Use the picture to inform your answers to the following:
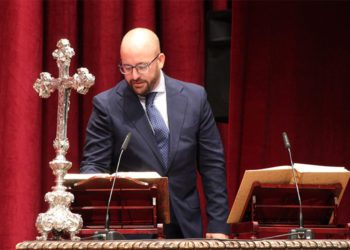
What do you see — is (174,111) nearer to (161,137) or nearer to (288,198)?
(161,137)

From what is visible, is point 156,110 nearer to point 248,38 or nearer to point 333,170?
point 333,170

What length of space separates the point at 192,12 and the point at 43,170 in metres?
1.13

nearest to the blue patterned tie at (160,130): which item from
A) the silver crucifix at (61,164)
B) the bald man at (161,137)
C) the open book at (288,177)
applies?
the bald man at (161,137)

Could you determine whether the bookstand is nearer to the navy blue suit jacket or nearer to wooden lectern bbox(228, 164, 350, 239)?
wooden lectern bbox(228, 164, 350, 239)

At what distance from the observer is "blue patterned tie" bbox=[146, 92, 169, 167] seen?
3125mm

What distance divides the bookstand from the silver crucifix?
0.65 meters

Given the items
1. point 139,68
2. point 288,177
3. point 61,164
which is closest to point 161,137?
point 139,68

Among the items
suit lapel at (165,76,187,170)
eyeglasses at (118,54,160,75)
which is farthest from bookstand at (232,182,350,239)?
eyeglasses at (118,54,160,75)

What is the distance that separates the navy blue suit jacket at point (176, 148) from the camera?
3080 mm

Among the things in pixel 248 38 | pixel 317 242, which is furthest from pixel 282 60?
pixel 317 242

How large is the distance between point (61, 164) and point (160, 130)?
2.91 ft

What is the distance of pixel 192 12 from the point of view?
417cm

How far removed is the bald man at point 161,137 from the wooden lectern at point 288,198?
0.43m

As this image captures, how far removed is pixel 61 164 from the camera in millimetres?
2301
